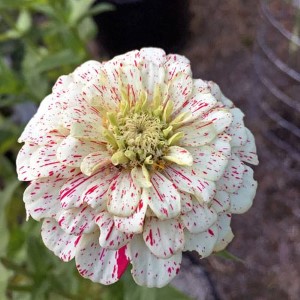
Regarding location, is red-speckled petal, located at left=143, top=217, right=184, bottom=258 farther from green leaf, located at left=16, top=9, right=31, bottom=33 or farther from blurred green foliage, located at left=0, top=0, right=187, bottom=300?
green leaf, located at left=16, top=9, right=31, bottom=33

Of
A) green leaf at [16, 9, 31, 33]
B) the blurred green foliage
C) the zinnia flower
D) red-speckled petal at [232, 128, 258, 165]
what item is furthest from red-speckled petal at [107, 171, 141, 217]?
green leaf at [16, 9, 31, 33]

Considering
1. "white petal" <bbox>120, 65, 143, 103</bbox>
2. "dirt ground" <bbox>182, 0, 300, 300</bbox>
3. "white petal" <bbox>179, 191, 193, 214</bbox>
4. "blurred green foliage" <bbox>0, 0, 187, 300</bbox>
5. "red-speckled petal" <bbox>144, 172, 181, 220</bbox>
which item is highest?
"white petal" <bbox>120, 65, 143, 103</bbox>

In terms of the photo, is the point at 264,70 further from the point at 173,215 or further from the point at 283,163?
the point at 173,215

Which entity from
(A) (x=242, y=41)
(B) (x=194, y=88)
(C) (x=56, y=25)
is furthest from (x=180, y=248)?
(A) (x=242, y=41)

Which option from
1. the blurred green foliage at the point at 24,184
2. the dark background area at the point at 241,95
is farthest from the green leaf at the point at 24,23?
the dark background area at the point at 241,95

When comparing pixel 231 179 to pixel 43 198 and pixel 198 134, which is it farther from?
pixel 43 198

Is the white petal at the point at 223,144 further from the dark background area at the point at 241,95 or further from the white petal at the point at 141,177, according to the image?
the dark background area at the point at 241,95

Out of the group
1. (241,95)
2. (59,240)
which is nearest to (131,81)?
(59,240)
